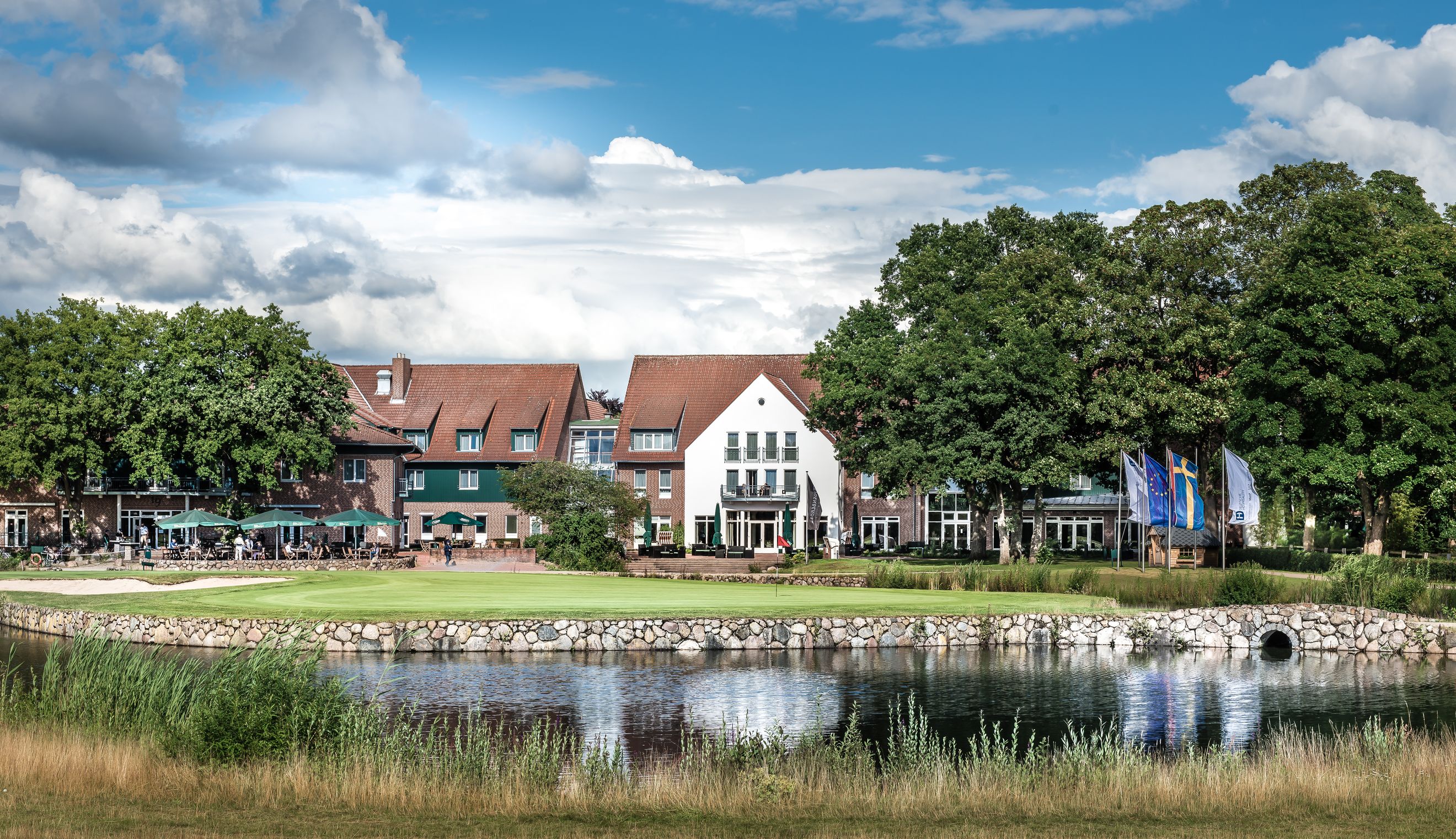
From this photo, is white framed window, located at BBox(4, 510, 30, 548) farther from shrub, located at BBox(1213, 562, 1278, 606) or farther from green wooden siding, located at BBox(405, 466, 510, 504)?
shrub, located at BBox(1213, 562, 1278, 606)

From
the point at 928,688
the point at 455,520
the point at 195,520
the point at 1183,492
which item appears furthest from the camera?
the point at 455,520

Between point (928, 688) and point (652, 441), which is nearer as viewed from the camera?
point (928, 688)

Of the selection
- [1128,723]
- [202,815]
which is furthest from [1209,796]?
[202,815]

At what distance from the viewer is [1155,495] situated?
140 ft

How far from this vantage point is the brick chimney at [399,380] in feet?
235

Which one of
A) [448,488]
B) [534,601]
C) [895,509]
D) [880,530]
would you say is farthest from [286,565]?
[895,509]

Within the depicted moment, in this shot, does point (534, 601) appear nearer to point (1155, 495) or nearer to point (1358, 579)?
point (1358, 579)

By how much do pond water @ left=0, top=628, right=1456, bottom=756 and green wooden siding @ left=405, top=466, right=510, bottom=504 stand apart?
37.4 m

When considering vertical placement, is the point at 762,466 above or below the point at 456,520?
above

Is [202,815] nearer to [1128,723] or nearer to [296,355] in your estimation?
[1128,723]

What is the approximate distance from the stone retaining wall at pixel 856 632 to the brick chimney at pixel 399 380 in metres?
40.8

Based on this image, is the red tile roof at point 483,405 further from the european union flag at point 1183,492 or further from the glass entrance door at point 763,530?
the european union flag at point 1183,492

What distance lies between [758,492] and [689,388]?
8.36m

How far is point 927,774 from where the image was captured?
1380 cm
